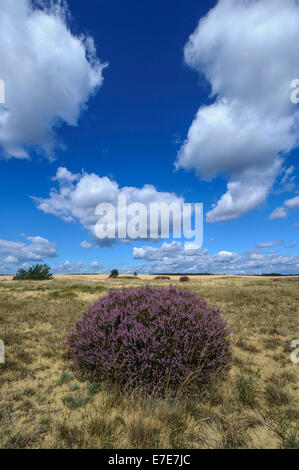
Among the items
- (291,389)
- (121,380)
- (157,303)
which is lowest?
(291,389)

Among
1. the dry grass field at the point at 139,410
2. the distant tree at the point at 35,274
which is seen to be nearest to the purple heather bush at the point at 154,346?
the dry grass field at the point at 139,410

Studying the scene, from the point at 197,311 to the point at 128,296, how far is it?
157 centimetres

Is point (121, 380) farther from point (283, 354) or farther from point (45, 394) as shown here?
point (283, 354)

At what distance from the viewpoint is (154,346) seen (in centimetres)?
390

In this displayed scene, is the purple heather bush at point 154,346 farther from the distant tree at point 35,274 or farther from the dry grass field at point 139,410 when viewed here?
the distant tree at point 35,274

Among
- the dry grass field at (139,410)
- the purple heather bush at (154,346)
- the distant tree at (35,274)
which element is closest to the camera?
the dry grass field at (139,410)

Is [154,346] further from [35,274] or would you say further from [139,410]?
[35,274]

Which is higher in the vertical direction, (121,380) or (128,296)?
(128,296)

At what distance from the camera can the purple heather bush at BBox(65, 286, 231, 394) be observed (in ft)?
12.8

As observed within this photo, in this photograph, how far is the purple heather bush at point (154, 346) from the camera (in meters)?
3.90

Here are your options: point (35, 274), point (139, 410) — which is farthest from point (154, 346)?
point (35, 274)

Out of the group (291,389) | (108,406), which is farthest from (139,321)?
(291,389)

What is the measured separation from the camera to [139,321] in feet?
14.1

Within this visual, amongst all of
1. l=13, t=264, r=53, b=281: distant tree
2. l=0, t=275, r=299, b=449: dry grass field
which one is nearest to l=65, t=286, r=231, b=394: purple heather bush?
l=0, t=275, r=299, b=449: dry grass field
